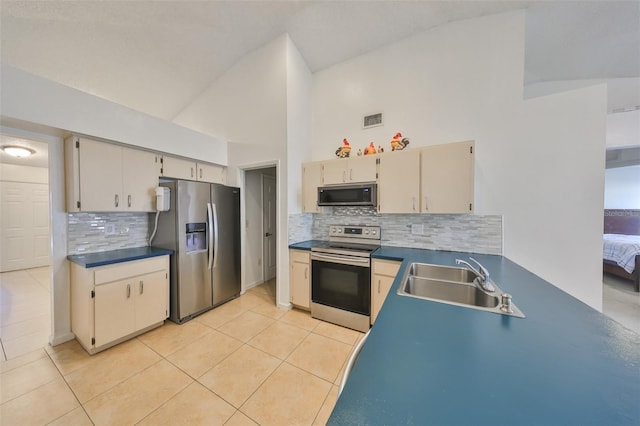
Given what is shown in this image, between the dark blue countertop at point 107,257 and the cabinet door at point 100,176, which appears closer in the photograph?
the dark blue countertop at point 107,257

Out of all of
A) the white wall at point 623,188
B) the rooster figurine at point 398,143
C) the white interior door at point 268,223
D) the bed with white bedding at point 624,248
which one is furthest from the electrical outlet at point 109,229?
the white wall at point 623,188

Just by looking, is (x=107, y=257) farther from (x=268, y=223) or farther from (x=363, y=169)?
(x=363, y=169)

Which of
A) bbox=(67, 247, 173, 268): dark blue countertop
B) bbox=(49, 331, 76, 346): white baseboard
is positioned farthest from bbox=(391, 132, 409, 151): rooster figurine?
bbox=(49, 331, 76, 346): white baseboard

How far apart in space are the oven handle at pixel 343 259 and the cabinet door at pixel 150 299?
1.86 m

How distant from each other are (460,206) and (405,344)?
6.37 feet

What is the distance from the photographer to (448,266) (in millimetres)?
1841

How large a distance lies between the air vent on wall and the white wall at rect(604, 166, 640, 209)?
6234mm

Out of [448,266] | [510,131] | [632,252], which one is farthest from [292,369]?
[632,252]

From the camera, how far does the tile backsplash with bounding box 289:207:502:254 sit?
2.39 metres

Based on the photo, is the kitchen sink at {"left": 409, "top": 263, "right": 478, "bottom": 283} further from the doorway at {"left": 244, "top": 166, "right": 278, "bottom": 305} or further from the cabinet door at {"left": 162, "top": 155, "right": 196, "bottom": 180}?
the cabinet door at {"left": 162, "top": 155, "right": 196, "bottom": 180}

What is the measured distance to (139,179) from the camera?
8.44ft

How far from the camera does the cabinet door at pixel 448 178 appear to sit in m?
2.18

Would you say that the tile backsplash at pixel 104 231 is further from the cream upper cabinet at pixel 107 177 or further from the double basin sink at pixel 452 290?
the double basin sink at pixel 452 290

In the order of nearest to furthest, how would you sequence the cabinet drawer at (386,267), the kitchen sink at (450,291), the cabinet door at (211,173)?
the kitchen sink at (450,291) < the cabinet drawer at (386,267) < the cabinet door at (211,173)
